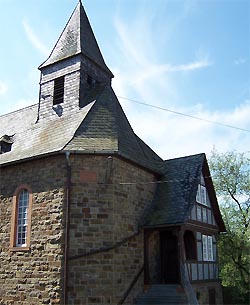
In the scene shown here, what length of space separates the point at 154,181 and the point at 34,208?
18.4 ft

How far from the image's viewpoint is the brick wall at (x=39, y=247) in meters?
12.6

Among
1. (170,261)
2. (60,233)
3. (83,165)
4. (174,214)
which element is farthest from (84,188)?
(170,261)

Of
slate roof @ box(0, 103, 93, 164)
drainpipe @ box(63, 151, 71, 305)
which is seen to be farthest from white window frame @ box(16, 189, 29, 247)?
drainpipe @ box(63, 151, 71, 305)

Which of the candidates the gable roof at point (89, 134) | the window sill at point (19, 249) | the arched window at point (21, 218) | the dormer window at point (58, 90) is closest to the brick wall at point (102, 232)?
the gable roof at point (89, 134)

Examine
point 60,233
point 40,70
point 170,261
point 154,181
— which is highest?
point 40,70

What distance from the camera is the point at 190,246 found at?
1564 cm

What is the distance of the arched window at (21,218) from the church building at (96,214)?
0.13ft

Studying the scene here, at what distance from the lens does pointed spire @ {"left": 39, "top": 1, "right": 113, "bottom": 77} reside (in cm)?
1891

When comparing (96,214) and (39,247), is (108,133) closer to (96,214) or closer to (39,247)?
(96,214)

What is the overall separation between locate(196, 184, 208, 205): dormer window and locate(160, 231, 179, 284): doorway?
2050 millimetres

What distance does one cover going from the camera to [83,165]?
44.7 ft

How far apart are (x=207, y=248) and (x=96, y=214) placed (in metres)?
6.44

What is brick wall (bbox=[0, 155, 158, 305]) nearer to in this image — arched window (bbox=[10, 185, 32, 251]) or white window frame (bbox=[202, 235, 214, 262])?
arched window (bbox=[10, 185, 32, 251])

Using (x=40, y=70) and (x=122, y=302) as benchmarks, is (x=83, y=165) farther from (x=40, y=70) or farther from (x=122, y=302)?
(x=40, y=70)
